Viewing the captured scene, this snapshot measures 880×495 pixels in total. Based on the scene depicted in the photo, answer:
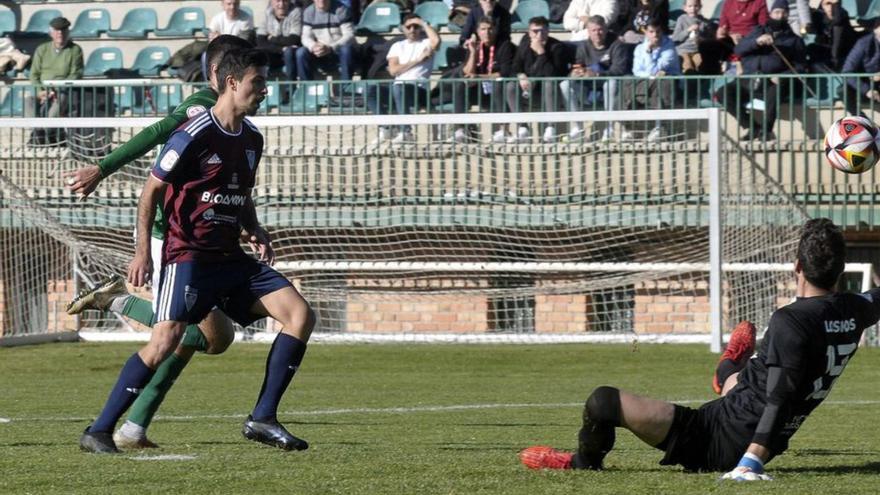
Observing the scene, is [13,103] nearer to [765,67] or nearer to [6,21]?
[6,21]

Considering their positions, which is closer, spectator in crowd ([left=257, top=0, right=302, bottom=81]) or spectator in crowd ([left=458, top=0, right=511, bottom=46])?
spectator in crowd ([left=458, top=0, right=511, bottom=46])

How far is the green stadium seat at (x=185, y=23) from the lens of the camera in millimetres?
23125

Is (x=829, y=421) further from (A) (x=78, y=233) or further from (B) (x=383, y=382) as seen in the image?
(A) (x=78, y=233)

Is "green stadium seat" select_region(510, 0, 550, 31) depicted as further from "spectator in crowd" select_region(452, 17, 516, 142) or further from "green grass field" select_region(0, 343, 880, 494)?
"green grass field" select_region(0, 343, 880, 494)

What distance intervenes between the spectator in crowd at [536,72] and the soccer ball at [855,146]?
26.2ft

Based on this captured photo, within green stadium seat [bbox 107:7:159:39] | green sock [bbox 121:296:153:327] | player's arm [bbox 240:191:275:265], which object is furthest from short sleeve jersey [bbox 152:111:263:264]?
green stadium seat [bbox 107:7:159:39]

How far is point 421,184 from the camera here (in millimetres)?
18719

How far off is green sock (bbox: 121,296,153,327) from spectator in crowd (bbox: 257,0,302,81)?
11776 millimetres

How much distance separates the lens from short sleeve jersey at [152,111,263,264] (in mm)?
7819

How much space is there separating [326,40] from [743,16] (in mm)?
5365

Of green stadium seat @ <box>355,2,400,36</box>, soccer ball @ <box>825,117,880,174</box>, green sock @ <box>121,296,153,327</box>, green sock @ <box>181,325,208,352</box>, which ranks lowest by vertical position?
green sock @ <box>181,325,208,352</box>

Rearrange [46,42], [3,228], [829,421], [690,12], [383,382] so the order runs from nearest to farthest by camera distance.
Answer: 1. [829,421]
2. [383,382]
3. [3,228]
4. [690,12]
5. [46,42]

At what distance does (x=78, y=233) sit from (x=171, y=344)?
11.4m

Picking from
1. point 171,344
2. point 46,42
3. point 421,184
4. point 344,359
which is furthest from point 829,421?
point 46,42
